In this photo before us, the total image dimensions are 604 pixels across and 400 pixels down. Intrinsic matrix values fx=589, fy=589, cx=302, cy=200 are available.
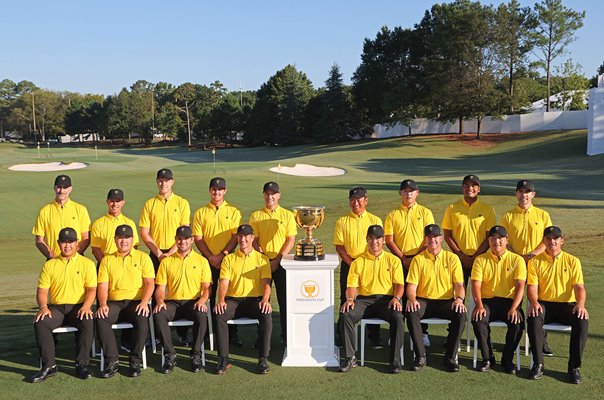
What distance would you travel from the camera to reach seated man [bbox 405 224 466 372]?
6.32 m

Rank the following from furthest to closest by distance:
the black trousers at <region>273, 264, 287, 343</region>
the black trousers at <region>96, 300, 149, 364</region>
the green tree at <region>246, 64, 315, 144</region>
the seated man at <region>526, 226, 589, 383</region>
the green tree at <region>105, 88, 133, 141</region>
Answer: the green tree at <region>105, 88, 133, 141</region> < the green tree at <region>246, 64, 315, 144</region> < the black trousers at <region>273, 264, 287, 343</region> < the black trousers at <region>96, 300, 149, 364</region> < the seated man at <region>526, 226, 589, 383</region>

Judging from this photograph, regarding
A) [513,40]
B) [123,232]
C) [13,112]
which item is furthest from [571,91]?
[13,112]

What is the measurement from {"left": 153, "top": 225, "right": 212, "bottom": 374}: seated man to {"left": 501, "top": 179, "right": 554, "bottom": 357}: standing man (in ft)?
11.9

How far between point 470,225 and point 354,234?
146cm

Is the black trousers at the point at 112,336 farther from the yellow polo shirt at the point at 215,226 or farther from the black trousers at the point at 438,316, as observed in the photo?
the black trousers at the point at 438,316

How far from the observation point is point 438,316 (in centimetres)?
647

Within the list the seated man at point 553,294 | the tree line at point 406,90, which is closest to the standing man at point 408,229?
the seated man at point 553,294

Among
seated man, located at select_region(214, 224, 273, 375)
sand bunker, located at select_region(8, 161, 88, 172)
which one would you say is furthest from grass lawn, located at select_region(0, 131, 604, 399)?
sand bunker, located at select_region(8, 161, 88, 172)

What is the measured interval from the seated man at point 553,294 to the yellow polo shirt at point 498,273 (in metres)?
0.17

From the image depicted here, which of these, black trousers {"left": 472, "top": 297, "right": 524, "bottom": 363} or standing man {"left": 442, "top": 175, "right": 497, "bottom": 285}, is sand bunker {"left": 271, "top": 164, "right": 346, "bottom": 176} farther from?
black trousers {"left": 472, "top": 297, "right": 524, "bottom": 363}

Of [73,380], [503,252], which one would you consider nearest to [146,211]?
[73,380]

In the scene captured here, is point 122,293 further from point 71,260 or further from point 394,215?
point 394,215

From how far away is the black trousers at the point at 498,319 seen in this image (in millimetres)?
6176

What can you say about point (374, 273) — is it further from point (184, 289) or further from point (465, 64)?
point (465, 64)
